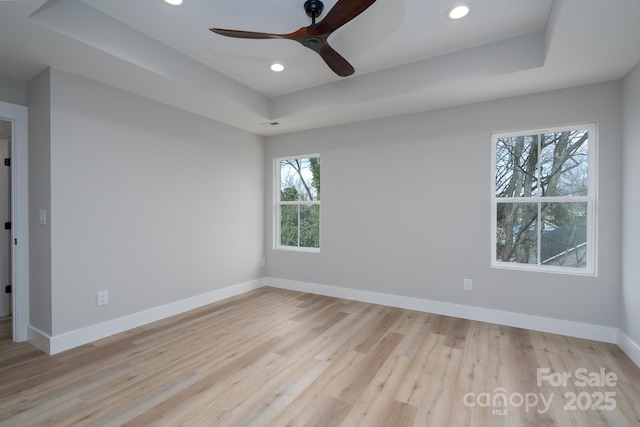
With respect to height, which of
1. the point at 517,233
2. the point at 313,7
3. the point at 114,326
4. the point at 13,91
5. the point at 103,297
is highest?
the point at 313,7

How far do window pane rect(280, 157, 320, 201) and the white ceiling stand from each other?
1192 millimetres

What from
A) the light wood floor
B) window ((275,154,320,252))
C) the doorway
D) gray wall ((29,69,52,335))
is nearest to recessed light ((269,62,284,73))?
window ((275,154,320,252))

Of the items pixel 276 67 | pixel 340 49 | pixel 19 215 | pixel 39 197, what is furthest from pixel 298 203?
pixel 19 215

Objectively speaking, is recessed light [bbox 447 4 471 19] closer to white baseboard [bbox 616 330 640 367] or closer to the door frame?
white baseboard [bbox 616 330 640 367]

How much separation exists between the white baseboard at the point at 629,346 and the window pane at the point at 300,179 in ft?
11.9

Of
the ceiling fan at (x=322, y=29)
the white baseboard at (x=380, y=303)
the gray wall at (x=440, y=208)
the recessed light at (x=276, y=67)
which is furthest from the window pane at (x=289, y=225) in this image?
the ceiling fan at (x=322, y=29)

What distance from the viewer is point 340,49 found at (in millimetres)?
2859

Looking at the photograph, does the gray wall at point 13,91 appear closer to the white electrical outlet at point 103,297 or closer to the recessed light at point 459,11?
the white electrical outlet at point 103,297

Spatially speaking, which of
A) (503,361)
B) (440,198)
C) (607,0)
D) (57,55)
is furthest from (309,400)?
(57,55)

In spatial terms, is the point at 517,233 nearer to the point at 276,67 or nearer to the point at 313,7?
the point at 313,7

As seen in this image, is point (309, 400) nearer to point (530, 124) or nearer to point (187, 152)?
point (187, 152)

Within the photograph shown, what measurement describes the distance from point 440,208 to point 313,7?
2533mm

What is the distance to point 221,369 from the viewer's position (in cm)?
238

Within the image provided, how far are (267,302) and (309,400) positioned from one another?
218 cm
